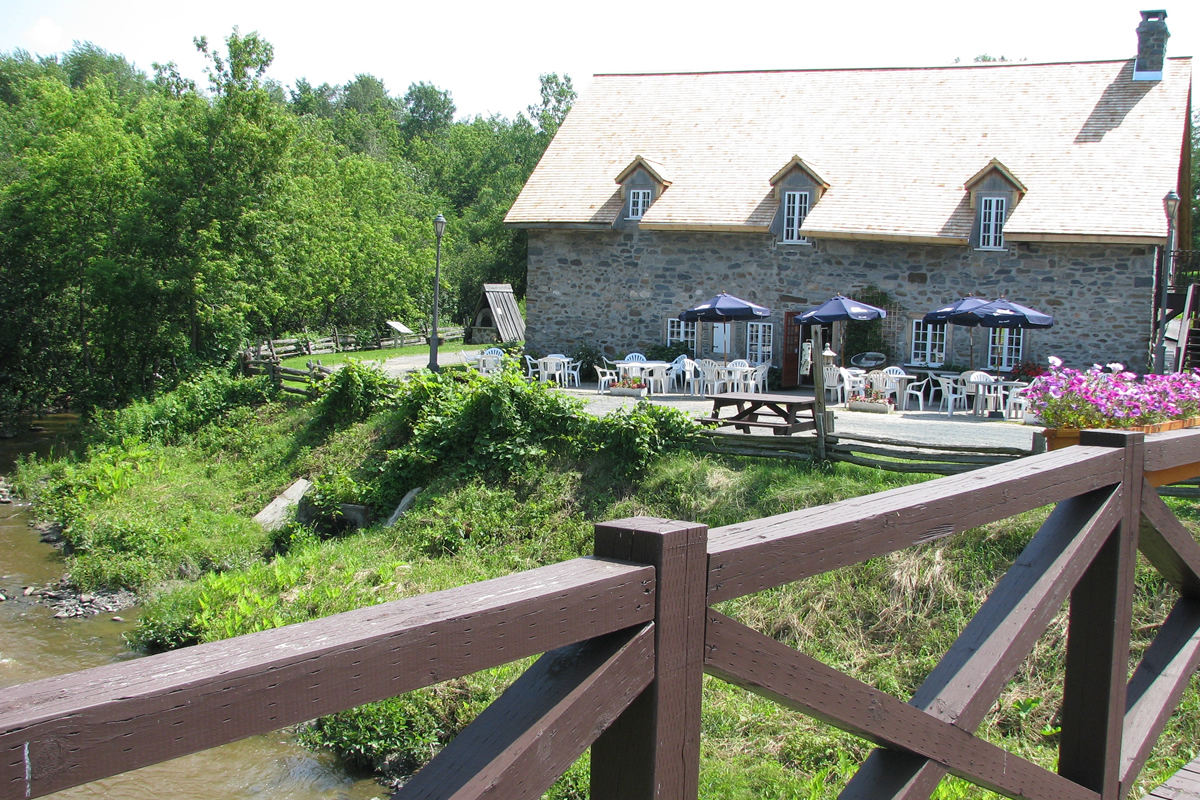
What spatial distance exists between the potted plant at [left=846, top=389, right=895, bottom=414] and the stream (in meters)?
11.7

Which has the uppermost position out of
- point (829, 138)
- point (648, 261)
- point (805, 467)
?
point (829, 138)

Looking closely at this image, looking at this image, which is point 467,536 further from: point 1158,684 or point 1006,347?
point 1006,347

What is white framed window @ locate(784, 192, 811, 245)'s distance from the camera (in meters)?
21.2

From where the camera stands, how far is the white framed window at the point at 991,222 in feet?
63.6

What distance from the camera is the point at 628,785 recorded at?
60.7 inches

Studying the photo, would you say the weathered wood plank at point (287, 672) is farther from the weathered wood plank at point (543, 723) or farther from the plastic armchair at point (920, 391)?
the plastic armchair at point (920, 391)

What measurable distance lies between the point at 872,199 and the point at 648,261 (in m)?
5.02

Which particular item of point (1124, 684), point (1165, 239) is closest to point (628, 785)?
point (1124, 684)

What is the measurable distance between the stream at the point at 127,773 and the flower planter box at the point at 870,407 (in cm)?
1171

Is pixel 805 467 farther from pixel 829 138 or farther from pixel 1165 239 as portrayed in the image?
pixel 829 138

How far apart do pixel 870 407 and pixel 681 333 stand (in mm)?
Answer: 5884

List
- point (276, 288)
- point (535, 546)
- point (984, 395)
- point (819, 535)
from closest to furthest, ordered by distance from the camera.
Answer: point (819, 535)
point (535, 546)
point (984, 395)
point (276, 288)

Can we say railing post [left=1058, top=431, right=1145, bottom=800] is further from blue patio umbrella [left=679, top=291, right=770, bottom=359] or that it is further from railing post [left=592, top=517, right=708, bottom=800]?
blue patio umbrella [left=679, top=291, right=770, bottom=359]

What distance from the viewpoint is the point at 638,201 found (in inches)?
888
